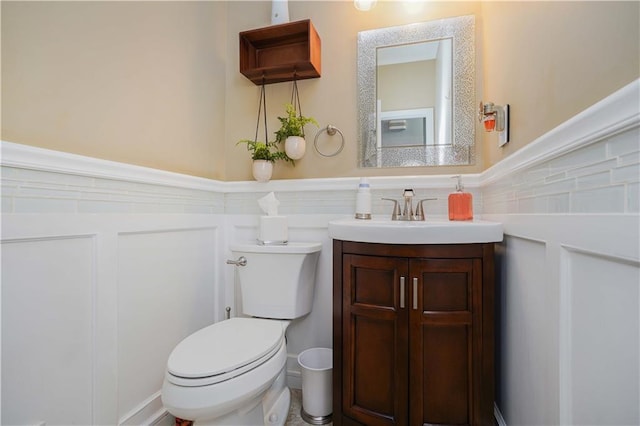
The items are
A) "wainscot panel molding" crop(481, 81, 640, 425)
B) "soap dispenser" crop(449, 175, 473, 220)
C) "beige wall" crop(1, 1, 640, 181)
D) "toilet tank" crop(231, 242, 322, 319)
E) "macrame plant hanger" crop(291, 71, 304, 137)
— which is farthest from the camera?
"macrame plant hanger" crop(291, 71, 304, 137)

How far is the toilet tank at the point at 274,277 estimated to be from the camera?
4.72 feet

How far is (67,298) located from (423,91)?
1.68m

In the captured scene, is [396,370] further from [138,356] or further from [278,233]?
[138,356]

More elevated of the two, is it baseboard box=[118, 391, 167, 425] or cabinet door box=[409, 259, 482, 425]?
cabinet door box=[409, 259, 482, 425]

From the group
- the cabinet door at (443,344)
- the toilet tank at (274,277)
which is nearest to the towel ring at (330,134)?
the toilet tank at (274,277)

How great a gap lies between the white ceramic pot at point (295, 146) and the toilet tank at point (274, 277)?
52 centimetres

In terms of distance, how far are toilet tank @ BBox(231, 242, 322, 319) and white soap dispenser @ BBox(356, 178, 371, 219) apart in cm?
28

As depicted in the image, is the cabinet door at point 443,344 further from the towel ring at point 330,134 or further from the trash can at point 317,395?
the towel ring at point 330,134

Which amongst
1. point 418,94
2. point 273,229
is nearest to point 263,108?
point 273,229

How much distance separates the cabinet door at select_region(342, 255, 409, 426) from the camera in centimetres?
104

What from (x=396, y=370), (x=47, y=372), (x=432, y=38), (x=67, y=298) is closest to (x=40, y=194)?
(x=67, y=298)

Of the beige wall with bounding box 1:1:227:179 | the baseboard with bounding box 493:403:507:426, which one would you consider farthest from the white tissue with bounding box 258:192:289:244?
the baseboard with bounding box 493:403:507:426

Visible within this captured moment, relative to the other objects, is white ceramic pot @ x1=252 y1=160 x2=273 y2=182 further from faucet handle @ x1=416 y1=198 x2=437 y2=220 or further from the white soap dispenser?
faucet handle @ x1=416 y1=198 x2=437 y2=220

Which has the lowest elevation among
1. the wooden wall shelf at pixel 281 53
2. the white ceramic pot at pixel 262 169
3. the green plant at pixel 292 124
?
the white ceramic pot at pixel 262 169
